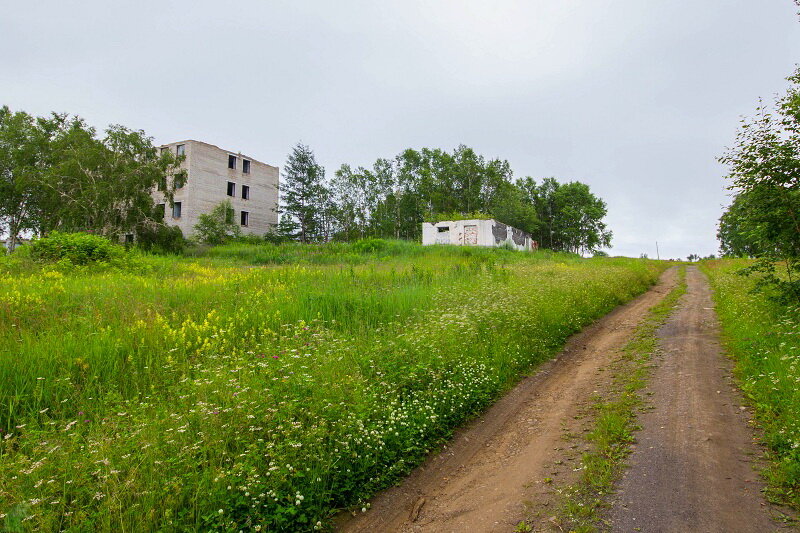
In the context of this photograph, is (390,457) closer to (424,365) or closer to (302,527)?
(302,527)

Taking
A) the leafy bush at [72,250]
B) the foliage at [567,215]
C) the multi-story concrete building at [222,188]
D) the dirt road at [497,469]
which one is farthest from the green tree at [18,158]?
the foliage at [567,215]

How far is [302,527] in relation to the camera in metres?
3.53

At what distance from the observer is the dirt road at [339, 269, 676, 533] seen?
3.82 meters

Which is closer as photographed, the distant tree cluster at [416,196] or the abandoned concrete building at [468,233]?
Answer: the abandoned concrete building at [468,233]

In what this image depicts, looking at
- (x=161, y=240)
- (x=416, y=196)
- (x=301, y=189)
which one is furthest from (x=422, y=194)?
(x=161, y=240)

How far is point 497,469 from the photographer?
4645mm

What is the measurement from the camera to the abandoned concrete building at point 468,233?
37.8m

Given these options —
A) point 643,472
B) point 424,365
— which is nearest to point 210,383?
point 424,365

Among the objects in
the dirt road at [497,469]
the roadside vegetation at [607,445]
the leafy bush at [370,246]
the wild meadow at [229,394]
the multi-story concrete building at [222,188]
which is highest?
the multi-story concrete building at [222,188]

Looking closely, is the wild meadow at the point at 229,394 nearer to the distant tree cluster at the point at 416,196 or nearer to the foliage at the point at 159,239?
the foliage at the point at 159,239

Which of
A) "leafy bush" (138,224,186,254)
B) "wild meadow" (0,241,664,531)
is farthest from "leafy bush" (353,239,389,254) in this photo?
"wild meadow" (0,241,664,531)

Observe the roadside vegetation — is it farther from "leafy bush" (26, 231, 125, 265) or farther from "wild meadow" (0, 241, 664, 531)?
"leafy bush" (26, 231, 125, 265)

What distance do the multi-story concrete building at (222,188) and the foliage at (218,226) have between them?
4.59 feet

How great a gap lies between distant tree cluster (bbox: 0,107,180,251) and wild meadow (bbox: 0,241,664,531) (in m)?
21.2
